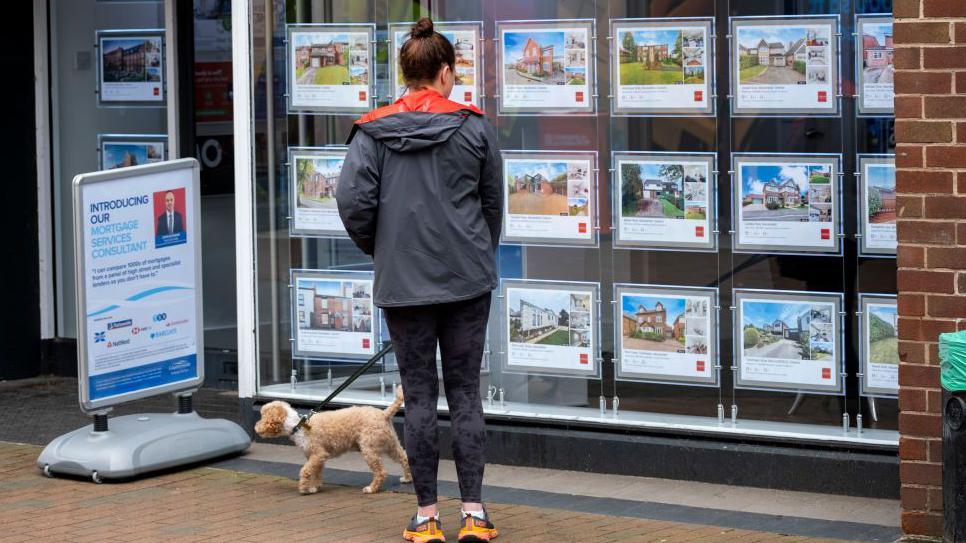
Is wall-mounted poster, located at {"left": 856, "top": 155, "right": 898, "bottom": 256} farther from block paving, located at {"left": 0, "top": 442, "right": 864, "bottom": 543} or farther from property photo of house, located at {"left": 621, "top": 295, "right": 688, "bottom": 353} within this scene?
block paving, located at {"left": 0, "top": 442, "right": 864, "bottom": 543}

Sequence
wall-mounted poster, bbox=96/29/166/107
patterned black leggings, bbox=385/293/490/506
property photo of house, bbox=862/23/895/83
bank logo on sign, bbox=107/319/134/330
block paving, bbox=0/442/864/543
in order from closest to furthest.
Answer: patterned black leggings, bbox=385/293/490/506
block paving, bbox=0/442/864/543
property photo of house, bbox=862/23/895/83
bank logo on sign, bbox=107/319/134/330
wall-mounted poster, bbox=96/29/166/107

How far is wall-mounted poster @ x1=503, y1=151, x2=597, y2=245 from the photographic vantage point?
738 cm

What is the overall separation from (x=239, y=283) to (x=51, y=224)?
2.76 metres

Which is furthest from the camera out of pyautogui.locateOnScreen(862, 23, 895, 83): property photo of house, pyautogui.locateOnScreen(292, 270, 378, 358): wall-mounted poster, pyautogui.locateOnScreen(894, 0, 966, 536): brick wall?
pyautogui.locateOnScreen(292, 270, 378, 358): wall-mounted poster

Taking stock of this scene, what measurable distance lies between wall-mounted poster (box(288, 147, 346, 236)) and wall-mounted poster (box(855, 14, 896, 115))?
109 inches

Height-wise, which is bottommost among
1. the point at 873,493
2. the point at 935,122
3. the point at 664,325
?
the point at 873,493

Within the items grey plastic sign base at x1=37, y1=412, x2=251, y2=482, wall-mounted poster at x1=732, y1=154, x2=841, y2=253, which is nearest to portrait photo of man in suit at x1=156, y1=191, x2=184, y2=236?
grey plastic sign base at x1=37, y1=412, x2=251, y2=482

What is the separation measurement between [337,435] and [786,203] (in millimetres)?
2265

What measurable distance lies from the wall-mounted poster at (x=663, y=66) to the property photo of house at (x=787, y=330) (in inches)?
37.2

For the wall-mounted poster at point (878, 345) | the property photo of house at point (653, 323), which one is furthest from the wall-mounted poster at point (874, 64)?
the property photo of house at point (653, 323)

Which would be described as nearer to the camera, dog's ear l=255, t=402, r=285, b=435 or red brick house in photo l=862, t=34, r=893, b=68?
red brick house in photo l=862, t=34, r=893, b=68

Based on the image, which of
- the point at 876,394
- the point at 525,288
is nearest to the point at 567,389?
the point at 525,288

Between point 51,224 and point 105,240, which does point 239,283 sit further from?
point 51,224

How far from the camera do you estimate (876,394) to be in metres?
6.76
